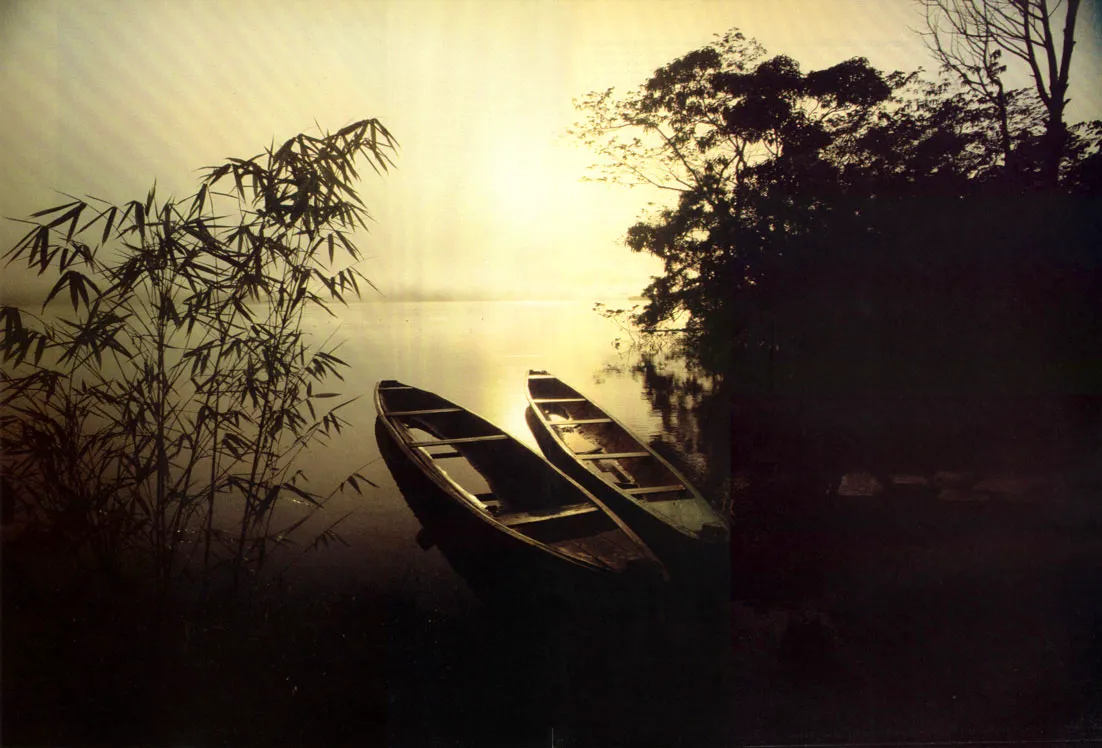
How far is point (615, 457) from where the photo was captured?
2904 mm

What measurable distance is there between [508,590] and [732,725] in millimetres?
840

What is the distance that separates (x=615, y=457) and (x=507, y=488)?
60 cm

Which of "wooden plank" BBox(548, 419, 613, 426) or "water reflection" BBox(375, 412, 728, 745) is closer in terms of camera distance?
"water reflection" BBox(375, 412, 728, 745)

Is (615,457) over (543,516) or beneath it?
over

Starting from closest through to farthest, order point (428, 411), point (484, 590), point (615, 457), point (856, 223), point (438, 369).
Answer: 1. point (484, 590)
2. point (856, 223)
3. point (615, 457)
4. point (438, 369)
5. point (428, 411)

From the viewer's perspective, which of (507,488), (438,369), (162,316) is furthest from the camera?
(507,488)

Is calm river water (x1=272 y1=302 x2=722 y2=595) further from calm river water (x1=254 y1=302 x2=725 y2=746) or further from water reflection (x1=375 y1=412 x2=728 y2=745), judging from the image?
water reflection (x1=375 y1=412 x2=728 y2=745)

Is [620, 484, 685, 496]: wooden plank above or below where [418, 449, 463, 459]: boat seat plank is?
below

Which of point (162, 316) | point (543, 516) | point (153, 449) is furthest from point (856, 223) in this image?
point (153, 449)

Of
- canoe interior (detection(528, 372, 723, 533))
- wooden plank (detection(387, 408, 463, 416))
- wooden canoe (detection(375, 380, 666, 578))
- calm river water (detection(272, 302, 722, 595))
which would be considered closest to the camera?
wooden canoe (detection(375, 380, 666, 578))

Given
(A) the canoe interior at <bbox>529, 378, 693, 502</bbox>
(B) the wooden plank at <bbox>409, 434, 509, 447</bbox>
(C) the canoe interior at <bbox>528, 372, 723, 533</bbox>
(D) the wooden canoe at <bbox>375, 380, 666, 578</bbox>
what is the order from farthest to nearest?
(B) the wooden plank at <bbox>409, 434, 509, 447</bbox> → (A) the canoe interior at <bbox>529, 378, 693, 502</bbox> → (C) the canoe interior at <bbox>528, 372, 723, 533</bbox> → (D) the wooden canoe at <bbox>375, 380, 666, 578</bbox>

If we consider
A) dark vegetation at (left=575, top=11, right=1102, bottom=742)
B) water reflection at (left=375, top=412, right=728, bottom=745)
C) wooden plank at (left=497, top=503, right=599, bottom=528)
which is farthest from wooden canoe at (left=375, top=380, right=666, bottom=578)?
dark vegetation at (left=575, top=11, right=1102, bottom=742)

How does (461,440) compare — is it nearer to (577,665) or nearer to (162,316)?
(577,665)

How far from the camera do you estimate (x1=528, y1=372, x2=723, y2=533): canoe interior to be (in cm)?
250
